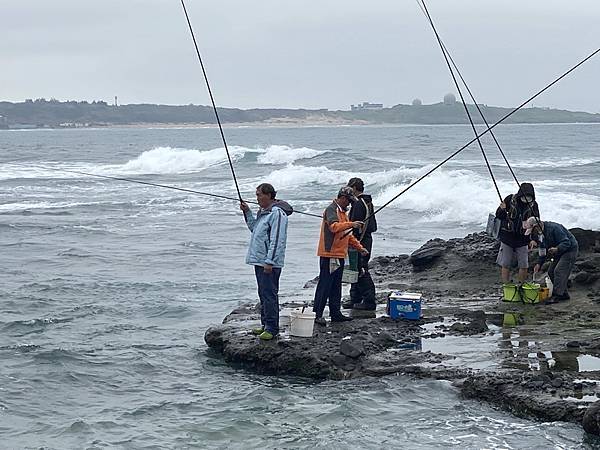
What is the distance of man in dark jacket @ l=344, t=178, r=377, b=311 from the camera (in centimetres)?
1128

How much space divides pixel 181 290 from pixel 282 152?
137 ft

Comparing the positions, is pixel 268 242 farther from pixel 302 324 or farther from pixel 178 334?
pixel 178 334

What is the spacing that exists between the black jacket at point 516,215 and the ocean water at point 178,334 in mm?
2575

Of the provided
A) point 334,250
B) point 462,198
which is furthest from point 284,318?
point 462,198

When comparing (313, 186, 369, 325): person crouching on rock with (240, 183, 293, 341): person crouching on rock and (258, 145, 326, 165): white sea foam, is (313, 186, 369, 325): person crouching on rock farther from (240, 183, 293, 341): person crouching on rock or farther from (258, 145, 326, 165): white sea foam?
(258, 145, 326, 165): white sea foam

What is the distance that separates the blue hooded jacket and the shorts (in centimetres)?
349

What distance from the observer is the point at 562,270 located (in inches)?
462

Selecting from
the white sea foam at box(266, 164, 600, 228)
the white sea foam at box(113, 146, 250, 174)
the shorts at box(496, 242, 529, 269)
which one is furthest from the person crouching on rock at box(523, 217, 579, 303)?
the white sea foam at box(113, 146, 250, 174)

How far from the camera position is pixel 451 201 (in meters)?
26.4

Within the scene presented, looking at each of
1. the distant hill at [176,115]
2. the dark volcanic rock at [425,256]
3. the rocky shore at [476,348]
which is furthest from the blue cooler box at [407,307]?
the distant hill at [176,115]

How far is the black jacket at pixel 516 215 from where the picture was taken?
11914 mm

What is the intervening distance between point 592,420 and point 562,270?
422 centimetres

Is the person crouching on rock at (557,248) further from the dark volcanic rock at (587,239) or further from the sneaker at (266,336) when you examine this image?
the sneaker at (266,336)

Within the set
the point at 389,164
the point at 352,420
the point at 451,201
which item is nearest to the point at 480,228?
the point at 451,201
